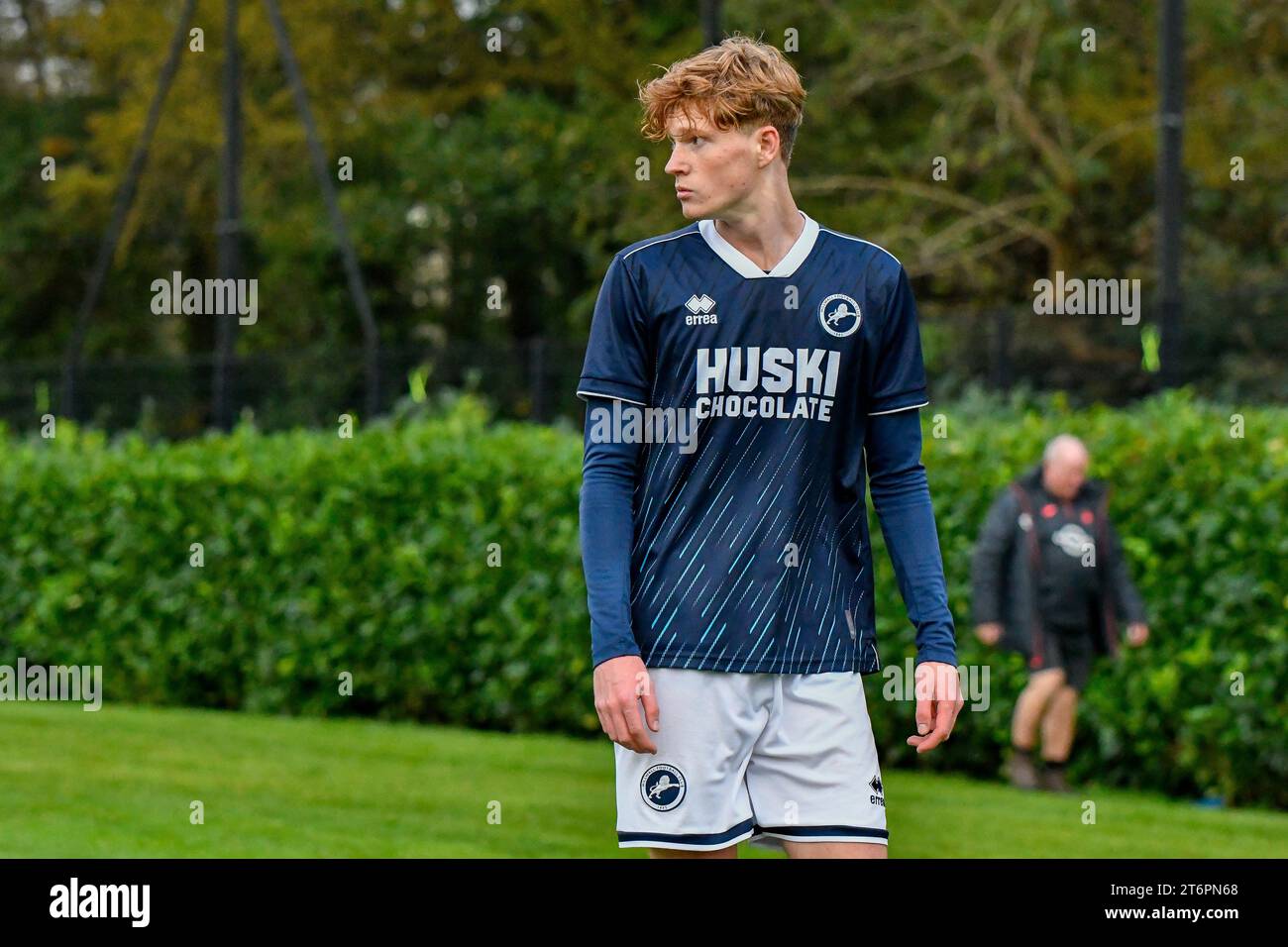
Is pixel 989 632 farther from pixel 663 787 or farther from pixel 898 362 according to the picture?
pixel 663 787

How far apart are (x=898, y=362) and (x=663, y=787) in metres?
0.97

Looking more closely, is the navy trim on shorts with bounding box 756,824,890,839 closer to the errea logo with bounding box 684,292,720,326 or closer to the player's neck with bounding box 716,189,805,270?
the errea logo with bounding box 684,292,720,326

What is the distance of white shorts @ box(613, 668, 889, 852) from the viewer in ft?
13.0

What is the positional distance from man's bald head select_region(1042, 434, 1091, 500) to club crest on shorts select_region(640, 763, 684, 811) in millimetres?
7769

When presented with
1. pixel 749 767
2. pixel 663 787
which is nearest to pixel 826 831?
pixel 749 767

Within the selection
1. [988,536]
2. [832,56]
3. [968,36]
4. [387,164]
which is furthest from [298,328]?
[988,536]

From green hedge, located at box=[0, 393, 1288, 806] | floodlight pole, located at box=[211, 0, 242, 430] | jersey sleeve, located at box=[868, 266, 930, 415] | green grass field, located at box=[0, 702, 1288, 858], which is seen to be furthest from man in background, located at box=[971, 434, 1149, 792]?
floodlight pole, located at box=[211, 0, 242, 430]

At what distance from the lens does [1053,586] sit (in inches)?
456

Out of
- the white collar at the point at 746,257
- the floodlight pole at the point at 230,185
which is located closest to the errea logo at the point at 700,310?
the white collar at the point at 746,257

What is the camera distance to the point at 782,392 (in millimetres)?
3965

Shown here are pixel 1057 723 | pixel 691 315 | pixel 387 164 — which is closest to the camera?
pixel 691 315

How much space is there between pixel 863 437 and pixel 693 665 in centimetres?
60

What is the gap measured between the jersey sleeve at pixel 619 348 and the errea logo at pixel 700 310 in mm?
88

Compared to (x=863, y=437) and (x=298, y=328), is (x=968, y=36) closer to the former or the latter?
(x=298, y=328)
